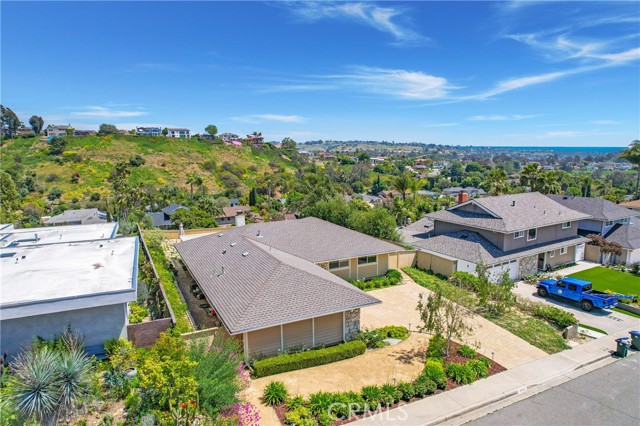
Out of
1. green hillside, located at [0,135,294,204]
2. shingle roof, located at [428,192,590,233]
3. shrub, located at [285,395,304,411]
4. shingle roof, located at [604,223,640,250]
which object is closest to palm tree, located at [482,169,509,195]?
shingle roof, located at [428,192,590,233]

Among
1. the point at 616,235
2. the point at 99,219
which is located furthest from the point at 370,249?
the point at 99,219

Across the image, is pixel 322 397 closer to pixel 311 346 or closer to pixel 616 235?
pixel 311 346

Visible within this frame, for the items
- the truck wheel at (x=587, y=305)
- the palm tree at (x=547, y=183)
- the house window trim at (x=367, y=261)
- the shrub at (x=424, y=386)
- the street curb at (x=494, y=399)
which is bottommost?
the truck wheel at (x=587, y=305)

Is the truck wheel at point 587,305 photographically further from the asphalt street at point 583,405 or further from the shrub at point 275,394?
the shrub at point 275,394

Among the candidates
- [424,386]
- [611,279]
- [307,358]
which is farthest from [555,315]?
[307,358]

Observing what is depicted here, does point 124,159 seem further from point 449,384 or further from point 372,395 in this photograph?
point 449,384

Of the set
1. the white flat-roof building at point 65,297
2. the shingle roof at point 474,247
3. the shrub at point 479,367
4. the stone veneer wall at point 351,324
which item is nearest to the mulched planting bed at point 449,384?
the shrub at point 479,367
